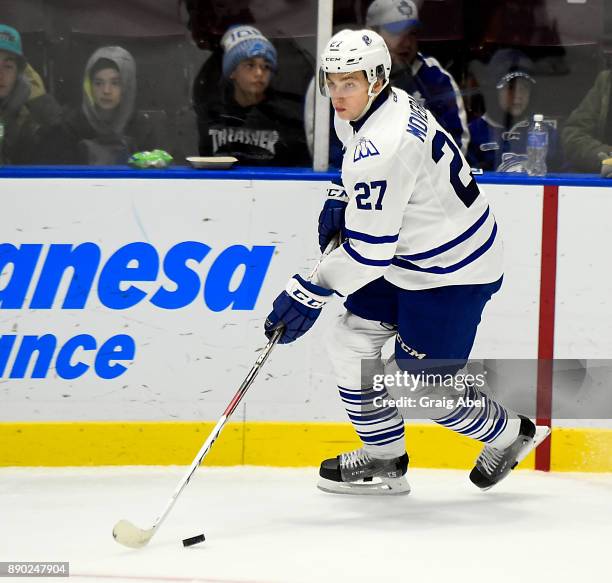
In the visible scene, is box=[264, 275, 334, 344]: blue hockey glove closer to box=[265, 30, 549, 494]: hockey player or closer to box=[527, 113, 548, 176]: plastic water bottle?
box=[265, 30, 549, 494]: hockey player

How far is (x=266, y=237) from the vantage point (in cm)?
377

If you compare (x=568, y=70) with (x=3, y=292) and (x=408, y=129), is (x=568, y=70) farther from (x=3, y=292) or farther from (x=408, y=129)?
(x=3, y=292)

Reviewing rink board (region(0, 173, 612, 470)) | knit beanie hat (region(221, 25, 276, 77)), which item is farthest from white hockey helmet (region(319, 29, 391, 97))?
knit beanie hat (region(221, 25, 276, 77))

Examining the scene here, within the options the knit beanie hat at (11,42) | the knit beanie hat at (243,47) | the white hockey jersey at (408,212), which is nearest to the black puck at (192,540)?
the white hockey jersey at (408,212)

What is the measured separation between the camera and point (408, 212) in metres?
3.17

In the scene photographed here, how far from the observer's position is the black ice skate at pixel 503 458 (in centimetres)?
352

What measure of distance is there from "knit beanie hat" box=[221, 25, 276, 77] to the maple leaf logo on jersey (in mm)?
962

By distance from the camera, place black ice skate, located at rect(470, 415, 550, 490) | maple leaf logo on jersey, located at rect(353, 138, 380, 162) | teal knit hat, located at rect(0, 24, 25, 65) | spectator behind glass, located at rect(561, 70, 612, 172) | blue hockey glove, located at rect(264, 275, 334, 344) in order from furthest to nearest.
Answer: spectator behind glass, located at rect(561, 70, 612, 172) → teal knit hat, located at rect(0, 24, 25, 65) → black ice skate, located at rect(470, 415, 550, 490) → blue hockey glove, located at rect(264, 275, 334, 344) → maple leaf logo on jersey, located at rect(353, 138, 380, 162)

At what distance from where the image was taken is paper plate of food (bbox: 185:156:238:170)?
379cm

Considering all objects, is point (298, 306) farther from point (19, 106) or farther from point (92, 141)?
point (19, 106)

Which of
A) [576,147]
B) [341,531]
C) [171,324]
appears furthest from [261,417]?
[576,147]

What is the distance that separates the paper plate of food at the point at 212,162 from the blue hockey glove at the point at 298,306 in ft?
2.41

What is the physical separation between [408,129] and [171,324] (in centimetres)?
109

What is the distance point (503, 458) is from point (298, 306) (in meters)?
0.82
